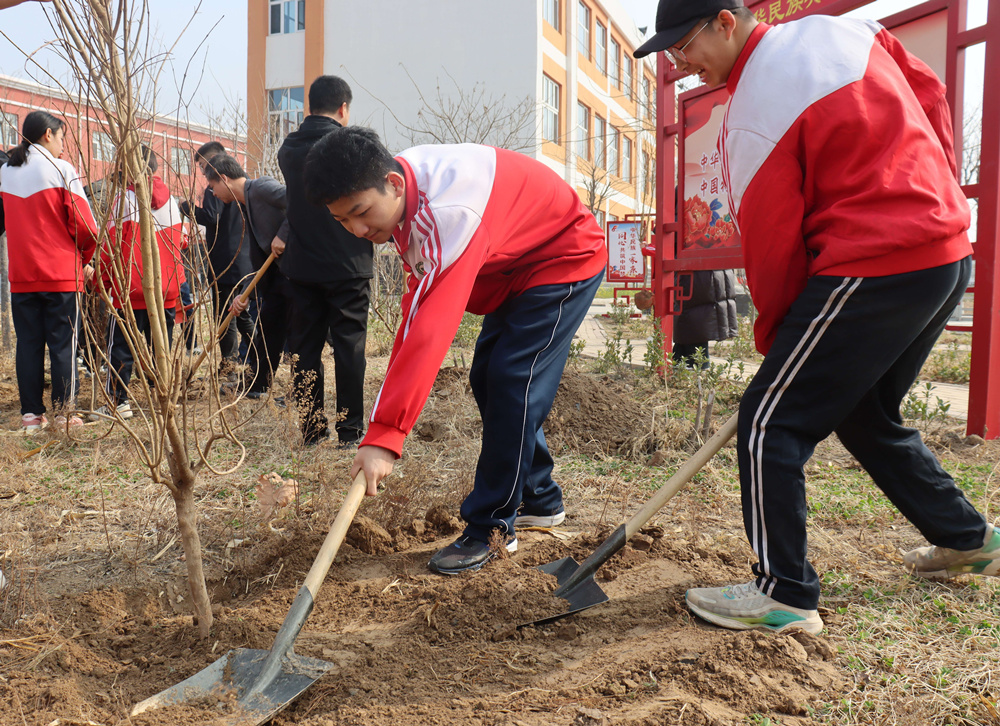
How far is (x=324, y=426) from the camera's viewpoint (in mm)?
3670

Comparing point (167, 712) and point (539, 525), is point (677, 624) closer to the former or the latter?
point (539, 525)

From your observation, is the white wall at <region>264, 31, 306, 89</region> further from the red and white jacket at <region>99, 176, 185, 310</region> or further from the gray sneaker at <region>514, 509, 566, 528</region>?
the gray sneaker at <region>514, 509, 566, 528</region>

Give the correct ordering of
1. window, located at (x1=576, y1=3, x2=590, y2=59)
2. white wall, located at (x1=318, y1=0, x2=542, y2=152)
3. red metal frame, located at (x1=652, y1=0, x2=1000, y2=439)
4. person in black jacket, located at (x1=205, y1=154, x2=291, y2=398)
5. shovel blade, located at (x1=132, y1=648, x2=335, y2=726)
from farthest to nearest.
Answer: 1. window, located at (x1=576, y1=3, x2=590, y2=59)
2. white wall, located at (x1=318, y1=0, x2=542, y2=152)
3. person in black jacket, located at (x1=205, y1=154, x2=291, y2=398)
4. red metal frame, located at (x1=652, y1=0, x2=1000, y2=439)
5. shovel blade, located at (x1=132, y1=648, x2=335, y2=726)

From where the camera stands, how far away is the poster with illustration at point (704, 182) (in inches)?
205

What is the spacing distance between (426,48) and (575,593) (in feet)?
67.3

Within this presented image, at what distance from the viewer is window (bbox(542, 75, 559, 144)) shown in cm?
2056

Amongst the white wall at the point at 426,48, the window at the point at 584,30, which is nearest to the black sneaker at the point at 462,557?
the white wall at the point at 426,48

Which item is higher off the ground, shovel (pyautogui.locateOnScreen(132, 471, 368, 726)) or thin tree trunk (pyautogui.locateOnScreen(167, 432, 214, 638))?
thin tree trunk (pyautogui.locateOnScreen(167, 432, 214, 638))

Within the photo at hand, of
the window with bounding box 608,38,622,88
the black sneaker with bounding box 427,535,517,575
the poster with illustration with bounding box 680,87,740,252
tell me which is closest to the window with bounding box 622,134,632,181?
the window with bounding box 608,38,622,88

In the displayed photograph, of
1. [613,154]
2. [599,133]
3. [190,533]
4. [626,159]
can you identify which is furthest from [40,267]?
[626,159]

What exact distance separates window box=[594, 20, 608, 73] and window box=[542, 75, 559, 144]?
3.88 meters

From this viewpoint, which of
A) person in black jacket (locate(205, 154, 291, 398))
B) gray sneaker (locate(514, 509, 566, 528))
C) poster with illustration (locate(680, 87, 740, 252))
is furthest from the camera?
poster with illustration (locate(680, 87, 740, 252))

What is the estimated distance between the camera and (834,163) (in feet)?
5.81

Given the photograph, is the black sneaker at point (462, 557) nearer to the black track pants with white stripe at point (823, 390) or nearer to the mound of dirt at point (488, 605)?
the mound of dirt at point (488, 605)
